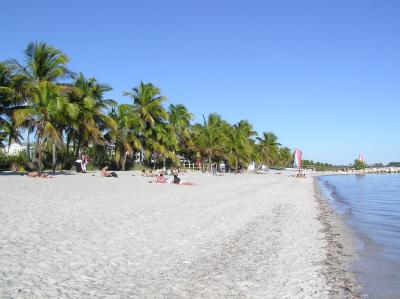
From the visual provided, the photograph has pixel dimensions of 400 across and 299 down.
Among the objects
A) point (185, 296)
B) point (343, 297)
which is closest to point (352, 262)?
point (343, 297)

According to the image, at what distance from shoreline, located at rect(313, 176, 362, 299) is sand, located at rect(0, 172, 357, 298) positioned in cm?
4

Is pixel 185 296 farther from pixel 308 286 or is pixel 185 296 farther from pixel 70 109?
pixel 70 109

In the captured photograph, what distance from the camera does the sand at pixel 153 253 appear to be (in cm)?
462

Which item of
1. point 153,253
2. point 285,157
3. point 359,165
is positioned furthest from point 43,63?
point 359,165

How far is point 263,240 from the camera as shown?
805 centimetres

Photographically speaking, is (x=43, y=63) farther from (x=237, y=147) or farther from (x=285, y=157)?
(x=285, y=157)

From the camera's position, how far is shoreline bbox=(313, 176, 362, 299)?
5.21 meters

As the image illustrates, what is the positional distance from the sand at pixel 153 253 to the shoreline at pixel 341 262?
4 centimetres

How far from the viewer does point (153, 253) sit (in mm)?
6207

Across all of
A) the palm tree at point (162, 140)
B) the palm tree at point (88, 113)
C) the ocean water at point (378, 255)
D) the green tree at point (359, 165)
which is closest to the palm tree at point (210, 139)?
the palm tree at point (162, 140)

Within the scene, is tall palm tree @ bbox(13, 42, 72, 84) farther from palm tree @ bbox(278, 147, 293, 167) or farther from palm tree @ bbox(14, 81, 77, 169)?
palm tree @ bbox(278, 147, 293, 167)

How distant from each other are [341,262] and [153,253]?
3.11 meters

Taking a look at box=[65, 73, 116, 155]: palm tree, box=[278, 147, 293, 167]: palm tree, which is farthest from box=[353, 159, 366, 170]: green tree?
box=[65, 73, 116, 155]: palm tree

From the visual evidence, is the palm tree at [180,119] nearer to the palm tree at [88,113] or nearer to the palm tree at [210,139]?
the palm tree at [210,139]
